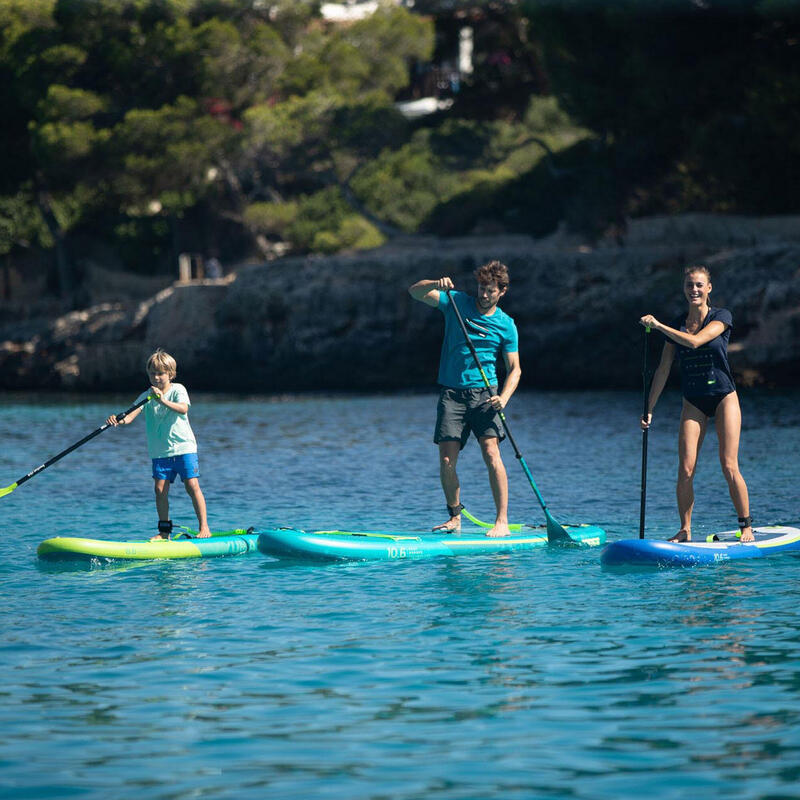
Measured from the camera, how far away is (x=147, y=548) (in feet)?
35.7

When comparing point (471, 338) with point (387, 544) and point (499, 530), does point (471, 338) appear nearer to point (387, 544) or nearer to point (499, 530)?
point (499, 530)

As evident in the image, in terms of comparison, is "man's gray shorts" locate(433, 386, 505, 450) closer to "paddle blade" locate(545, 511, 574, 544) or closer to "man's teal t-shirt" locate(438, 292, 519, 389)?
"man's teal t-shirt" locate(438, 292, 519, 389)

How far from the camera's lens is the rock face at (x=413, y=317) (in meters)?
33.0

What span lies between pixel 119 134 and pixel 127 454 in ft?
77.2

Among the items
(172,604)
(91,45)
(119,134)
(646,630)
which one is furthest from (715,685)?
(91,45)

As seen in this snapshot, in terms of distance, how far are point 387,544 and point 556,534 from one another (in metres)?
1.51

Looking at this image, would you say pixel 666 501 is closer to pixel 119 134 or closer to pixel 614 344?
pixel 614 344

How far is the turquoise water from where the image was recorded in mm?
5641

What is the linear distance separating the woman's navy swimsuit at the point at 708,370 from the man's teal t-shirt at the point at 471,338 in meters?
1.59

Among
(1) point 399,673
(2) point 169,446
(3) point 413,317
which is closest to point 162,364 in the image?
(2) point 169,446

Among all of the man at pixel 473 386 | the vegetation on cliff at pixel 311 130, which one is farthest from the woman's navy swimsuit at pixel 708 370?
the vegetation on cliff at pixel 311 130

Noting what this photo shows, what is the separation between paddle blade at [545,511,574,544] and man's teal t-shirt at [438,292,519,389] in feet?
4.22

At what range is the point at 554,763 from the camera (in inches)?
225

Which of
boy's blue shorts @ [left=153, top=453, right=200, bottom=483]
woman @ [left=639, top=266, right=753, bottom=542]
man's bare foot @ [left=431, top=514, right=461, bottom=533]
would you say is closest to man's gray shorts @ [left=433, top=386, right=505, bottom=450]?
man's bare foot @ [left=431, top=514, right=461, bottom=533]
